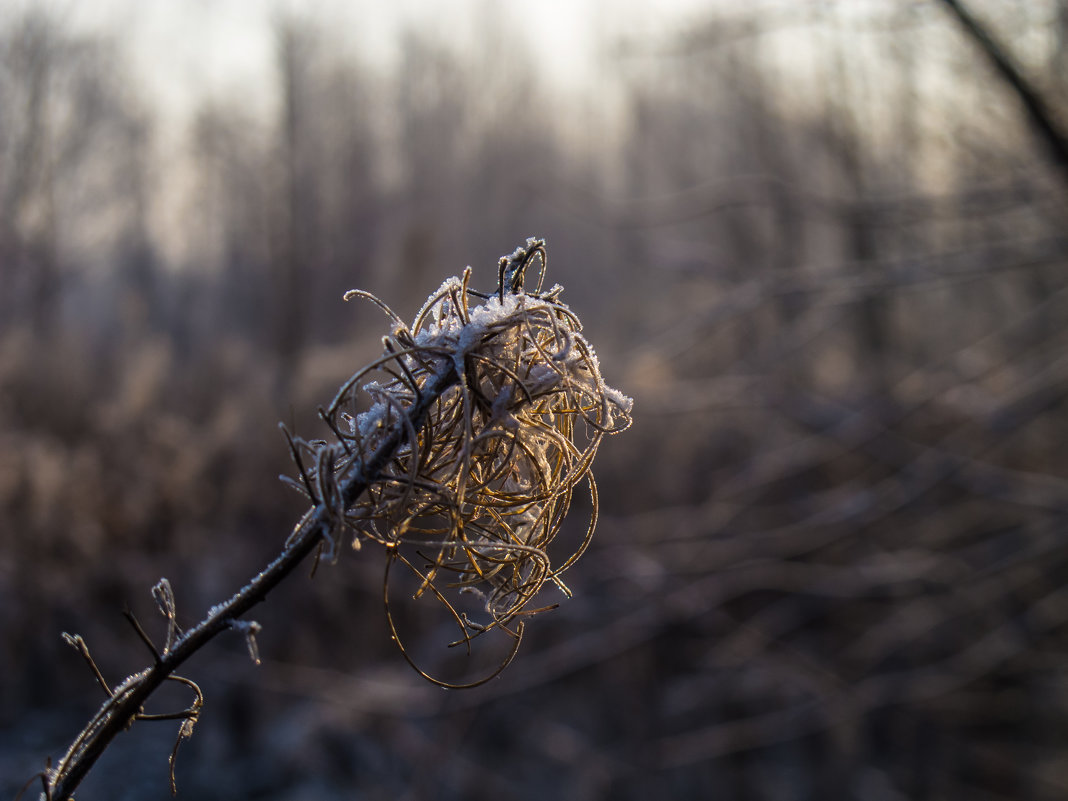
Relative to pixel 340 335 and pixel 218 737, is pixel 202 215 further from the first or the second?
pixel 218 737

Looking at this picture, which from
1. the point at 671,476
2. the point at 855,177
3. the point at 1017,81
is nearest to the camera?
the point at 1017,81

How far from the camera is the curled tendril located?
14.4 inches

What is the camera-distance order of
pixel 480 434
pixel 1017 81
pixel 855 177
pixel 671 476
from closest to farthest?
pixel 480 434, pixel 1017 81, pixel 671 476, pixel 855 177

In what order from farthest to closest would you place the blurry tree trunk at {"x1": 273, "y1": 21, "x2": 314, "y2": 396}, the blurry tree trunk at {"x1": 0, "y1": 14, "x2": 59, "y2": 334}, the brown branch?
the blurry tree trunk at {"x1": 273, "y1": 21, "x2": 314, "y2": 396}
the blurry tree trunk at {"x1": 0, "y1": 14, "x2": 59, "y2": 334}
the brown branch

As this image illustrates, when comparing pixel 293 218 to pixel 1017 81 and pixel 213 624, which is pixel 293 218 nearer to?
pixel 1017 81

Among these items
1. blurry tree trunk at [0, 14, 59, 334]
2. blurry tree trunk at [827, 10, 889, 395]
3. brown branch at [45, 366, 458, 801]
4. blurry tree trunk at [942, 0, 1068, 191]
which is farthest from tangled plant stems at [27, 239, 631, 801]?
blurry tree trunk at [0, 14, 59, 334]

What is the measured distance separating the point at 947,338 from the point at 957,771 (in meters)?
3.66

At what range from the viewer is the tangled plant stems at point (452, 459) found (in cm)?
31

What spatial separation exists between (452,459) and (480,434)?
31mm

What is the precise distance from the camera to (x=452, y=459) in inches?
17.0

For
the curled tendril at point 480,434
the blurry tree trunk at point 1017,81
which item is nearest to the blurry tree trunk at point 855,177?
the blurry tree trunk at point 1017,81

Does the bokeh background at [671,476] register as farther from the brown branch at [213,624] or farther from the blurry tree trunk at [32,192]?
the brown branch at [213,624]

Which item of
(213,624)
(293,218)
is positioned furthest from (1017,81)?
(293,218)

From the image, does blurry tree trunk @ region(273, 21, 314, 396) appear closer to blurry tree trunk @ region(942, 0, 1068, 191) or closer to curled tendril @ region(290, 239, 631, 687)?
blurry tree trunk @ region(942, 0, 1068, 191)
